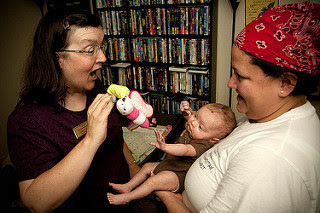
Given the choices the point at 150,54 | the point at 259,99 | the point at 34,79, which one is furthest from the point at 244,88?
the point at 150,54

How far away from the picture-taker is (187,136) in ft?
5.05

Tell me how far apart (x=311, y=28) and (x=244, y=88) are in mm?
290

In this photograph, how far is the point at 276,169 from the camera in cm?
70

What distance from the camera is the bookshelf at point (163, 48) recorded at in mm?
2811

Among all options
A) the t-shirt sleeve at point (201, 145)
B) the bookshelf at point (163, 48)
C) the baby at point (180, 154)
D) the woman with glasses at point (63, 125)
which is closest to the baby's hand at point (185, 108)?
the baby at point (180, 154)

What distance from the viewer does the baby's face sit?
4.48 feet

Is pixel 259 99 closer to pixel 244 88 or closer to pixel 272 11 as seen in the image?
pixel 244 88

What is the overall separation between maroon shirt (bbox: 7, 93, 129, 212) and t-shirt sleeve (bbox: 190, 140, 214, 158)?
1.65 ft

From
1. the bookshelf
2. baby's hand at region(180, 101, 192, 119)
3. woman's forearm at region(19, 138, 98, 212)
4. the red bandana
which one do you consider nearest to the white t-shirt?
the red bandana

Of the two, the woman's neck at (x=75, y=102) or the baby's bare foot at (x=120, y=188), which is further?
the baby's bare foot at (x=120, y=188)

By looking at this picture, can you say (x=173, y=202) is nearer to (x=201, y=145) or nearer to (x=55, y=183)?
(x=201, y=145)

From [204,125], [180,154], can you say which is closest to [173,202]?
[180,154]

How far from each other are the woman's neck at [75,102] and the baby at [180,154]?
0.47 metres

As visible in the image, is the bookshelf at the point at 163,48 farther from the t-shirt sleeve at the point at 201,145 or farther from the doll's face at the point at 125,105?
the doll's face at the point at 125,105
